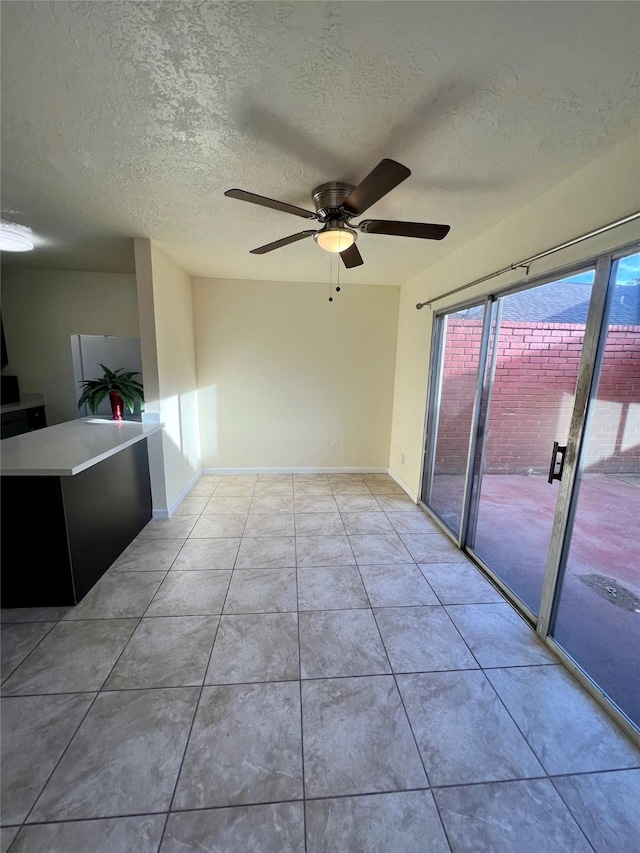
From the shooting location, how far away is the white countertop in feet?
5.78

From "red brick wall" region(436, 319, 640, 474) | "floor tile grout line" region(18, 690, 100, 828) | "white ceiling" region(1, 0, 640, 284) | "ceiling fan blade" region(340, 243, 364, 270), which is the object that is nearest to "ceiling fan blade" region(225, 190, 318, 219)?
"white ceiling" region(1, 0, 640, 284)

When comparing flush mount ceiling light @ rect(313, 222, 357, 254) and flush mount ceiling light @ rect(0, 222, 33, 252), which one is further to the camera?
flush mount ceiling light @ rect(0, 222, 33, 252)

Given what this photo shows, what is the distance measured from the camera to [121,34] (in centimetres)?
99

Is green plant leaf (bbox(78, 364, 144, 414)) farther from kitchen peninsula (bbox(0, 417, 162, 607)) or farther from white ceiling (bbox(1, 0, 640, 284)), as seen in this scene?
white ceiling (bbox(1, 0, 640, 284))

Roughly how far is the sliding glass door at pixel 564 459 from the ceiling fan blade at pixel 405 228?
0.70 metres

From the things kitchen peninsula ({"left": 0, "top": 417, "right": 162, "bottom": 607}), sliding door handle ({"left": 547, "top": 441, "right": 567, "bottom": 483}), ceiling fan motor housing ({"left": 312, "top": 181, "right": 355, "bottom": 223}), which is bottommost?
kitchen peninsula ({"left": 0, "top": 417, "right": 162, "bottom": 607})

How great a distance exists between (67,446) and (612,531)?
3.21 metres

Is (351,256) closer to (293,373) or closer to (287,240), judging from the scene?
(287,240)

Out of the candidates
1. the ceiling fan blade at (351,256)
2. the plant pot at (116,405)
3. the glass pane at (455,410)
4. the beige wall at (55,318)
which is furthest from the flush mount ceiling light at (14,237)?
the glass pane at (455,410)

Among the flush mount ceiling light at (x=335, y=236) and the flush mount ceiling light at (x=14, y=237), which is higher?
the flush mount ceiling light at (x=14, y=237)

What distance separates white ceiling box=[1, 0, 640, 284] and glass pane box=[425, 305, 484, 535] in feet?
2.92

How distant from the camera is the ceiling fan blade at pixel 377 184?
1227 millimetres

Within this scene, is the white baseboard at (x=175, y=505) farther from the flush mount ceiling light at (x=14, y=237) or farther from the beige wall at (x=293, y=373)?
the flush mount ceiling light at (x=14, y=237)

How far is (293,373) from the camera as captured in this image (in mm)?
4129
